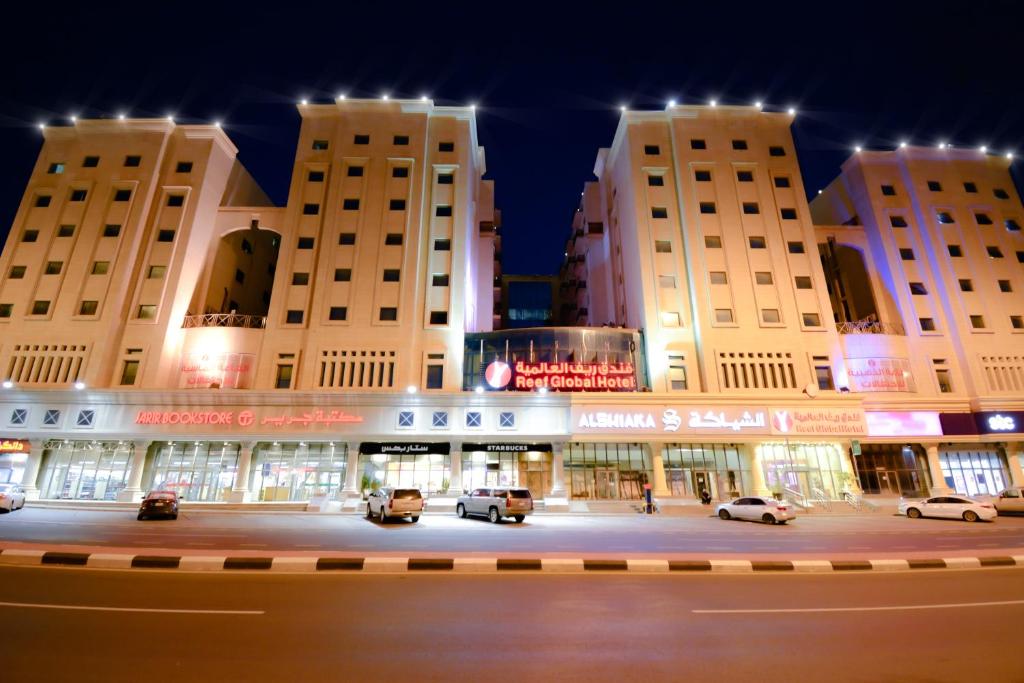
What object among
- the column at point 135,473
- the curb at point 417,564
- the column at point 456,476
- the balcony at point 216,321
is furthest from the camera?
the balcony at point 216,321

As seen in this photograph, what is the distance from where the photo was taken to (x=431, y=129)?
4569 cm

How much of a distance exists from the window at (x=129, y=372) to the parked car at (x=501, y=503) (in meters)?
27.9

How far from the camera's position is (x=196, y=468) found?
112 ft

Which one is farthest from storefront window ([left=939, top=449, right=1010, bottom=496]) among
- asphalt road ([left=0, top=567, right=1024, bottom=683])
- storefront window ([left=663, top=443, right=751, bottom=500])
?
asphalt road ([left=0, top=567, right=1024, bottom=683])

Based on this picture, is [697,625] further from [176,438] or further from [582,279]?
[582,279]

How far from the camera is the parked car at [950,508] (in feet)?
85.3

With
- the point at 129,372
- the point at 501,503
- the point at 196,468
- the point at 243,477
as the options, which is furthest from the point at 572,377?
the point at 129,372

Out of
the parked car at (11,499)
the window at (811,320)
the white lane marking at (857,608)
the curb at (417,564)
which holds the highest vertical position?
the window at (811,320)

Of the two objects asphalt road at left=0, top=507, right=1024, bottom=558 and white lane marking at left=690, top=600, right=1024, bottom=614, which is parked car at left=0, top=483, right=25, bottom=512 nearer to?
asphalt road at left=0, top=507, right=1024, bottom=558

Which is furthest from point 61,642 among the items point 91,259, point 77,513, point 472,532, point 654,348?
point 91,259

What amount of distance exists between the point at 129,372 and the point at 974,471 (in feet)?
213

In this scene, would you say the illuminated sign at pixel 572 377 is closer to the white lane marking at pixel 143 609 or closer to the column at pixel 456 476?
the column at pixel 456 476

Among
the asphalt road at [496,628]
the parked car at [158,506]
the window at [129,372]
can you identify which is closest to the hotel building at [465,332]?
the window at [129,372]

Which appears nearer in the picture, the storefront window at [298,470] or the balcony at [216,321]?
the storefront window at [298,470]
